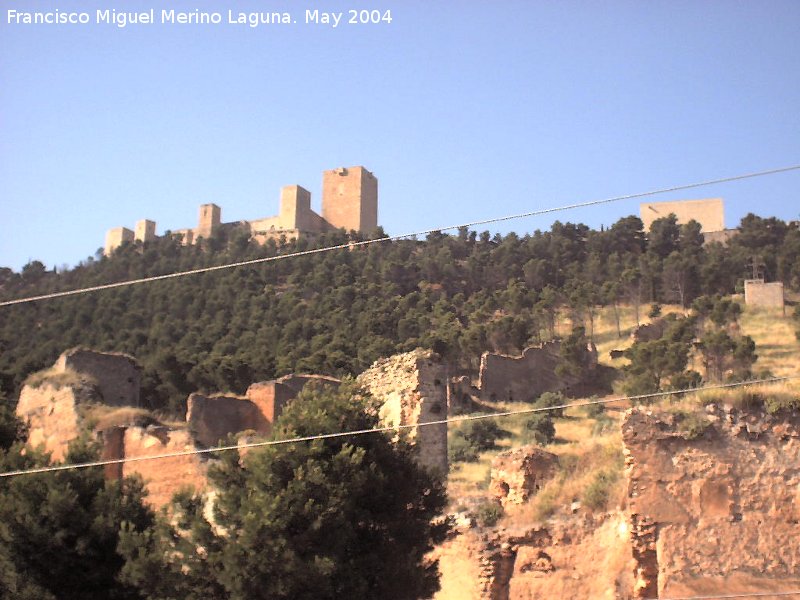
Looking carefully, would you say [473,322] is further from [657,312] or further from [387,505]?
[387,505]

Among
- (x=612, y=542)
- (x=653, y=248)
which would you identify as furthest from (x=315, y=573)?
(x=653, y=248)

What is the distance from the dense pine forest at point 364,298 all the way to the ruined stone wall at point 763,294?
1.85 metres

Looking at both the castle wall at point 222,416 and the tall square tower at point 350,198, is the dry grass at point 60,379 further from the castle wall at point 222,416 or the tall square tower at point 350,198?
the tall square tower at point 350,198

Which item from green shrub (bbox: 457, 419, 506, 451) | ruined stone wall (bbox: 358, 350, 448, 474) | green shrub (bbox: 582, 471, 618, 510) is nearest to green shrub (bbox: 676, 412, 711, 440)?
green shrub (bbox: 582, 471, 618, 510)

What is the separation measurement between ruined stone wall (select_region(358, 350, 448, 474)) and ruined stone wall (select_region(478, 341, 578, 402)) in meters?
17.1

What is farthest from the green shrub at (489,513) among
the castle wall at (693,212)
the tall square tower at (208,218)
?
the tall square tower at (208,218)

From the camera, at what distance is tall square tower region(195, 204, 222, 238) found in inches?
2781

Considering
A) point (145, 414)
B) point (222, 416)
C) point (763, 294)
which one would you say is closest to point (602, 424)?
point (222, 416)

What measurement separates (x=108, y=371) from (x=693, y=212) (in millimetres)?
47838

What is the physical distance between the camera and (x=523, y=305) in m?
40.6

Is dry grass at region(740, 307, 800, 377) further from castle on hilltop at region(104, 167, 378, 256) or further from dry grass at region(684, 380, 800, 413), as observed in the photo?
castle on hilltop at region(104, 167, 378, 256)

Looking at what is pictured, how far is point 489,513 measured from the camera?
13.9 meters

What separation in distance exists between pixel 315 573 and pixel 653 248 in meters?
44.6

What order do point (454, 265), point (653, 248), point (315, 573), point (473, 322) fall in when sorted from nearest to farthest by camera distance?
1. point (315, 573)
2. point (473, 322)
3. point (454, 265)
4. point (653, 248)
